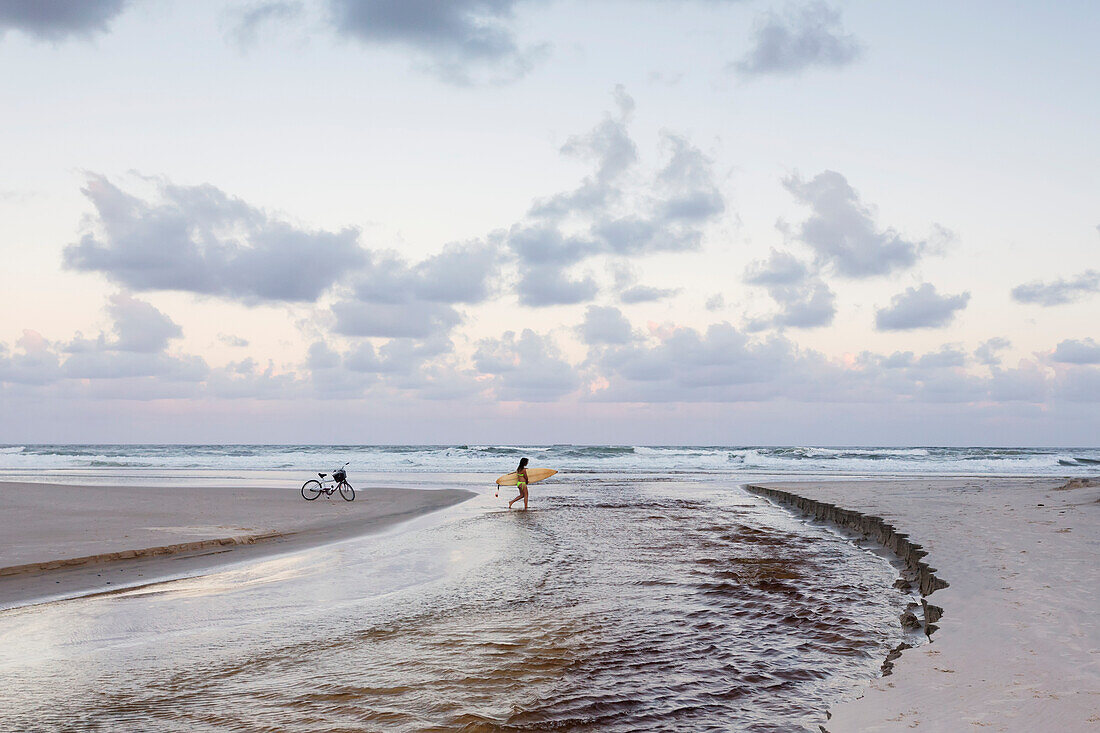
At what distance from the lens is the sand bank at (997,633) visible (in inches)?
156

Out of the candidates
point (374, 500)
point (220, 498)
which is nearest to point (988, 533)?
point (374, 500)

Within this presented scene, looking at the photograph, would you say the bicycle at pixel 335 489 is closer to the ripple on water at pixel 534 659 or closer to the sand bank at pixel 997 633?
the ripple on water at pixel 534 659

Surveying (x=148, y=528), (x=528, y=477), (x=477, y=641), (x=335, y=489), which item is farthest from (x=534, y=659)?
(x=335, y=489)

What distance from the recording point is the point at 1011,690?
14.0 feet

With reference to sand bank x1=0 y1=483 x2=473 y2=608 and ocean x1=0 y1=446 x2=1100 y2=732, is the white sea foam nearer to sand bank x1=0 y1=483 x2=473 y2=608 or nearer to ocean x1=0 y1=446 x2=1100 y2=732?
sand bank x1=0 y1=483 x2=473 y2=608

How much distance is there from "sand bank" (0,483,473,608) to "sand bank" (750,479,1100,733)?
8517mm

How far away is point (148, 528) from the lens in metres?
13.5

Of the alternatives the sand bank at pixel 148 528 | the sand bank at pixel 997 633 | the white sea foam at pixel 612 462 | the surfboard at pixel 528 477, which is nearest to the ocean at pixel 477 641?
the sand bank at pixel 997 633

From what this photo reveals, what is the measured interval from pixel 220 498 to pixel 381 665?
17511 millimetres

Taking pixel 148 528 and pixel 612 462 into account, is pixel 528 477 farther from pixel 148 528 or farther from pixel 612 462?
pixel 612 462

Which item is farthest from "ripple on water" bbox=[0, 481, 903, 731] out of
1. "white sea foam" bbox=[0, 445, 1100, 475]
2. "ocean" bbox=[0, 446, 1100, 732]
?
"white sea foam" bbox=[0, 445, 1100, 475]

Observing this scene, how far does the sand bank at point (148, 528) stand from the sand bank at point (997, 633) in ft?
27.9

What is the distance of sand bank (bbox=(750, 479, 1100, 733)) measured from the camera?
3.97m

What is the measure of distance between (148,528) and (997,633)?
44.3 feet
